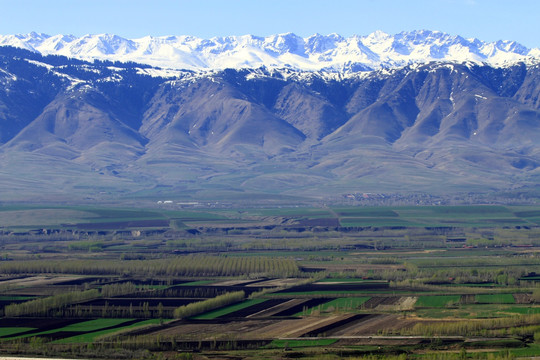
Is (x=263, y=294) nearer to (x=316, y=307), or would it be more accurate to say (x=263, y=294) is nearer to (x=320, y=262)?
(x=316, y=307)

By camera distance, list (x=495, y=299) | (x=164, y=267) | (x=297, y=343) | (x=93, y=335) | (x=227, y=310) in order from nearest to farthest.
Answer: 1. (x=297, y=343)
2. (x=93, y=335)
3. (x=227, y=310)
4. (x=495, y=299)
5. (x=164, y=267)

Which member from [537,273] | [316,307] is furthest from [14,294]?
[537,273]

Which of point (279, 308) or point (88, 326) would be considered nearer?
point (88, 326)

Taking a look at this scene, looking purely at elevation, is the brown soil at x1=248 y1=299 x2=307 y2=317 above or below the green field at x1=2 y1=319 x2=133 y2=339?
below

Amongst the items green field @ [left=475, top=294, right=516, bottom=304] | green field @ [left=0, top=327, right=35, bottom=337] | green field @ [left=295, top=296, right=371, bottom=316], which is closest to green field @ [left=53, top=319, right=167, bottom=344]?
green field @ [left=0, top=327, right=35, bottom=337]

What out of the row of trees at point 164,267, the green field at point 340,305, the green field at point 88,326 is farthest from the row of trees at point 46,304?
the green field at point 340,305

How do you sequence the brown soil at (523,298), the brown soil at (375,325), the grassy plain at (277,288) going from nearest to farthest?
the grassy plain at (277,288) < the brown soil at (375,325) < the brown soil at (523,298)

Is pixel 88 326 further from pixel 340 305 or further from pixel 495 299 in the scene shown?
pixel 495 299

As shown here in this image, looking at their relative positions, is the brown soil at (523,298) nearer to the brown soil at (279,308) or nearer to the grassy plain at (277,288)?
the grassy plain at (277,288)

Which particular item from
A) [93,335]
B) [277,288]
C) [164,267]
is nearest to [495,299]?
[277,288]

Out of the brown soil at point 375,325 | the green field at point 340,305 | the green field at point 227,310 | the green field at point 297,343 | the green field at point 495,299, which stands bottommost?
the green field at point 495,299

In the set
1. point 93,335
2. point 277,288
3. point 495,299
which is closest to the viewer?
point 93,335

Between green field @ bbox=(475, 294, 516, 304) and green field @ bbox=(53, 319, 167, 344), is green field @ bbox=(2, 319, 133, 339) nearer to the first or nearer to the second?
green field @ bbox=(53, 319, 167, 344)
